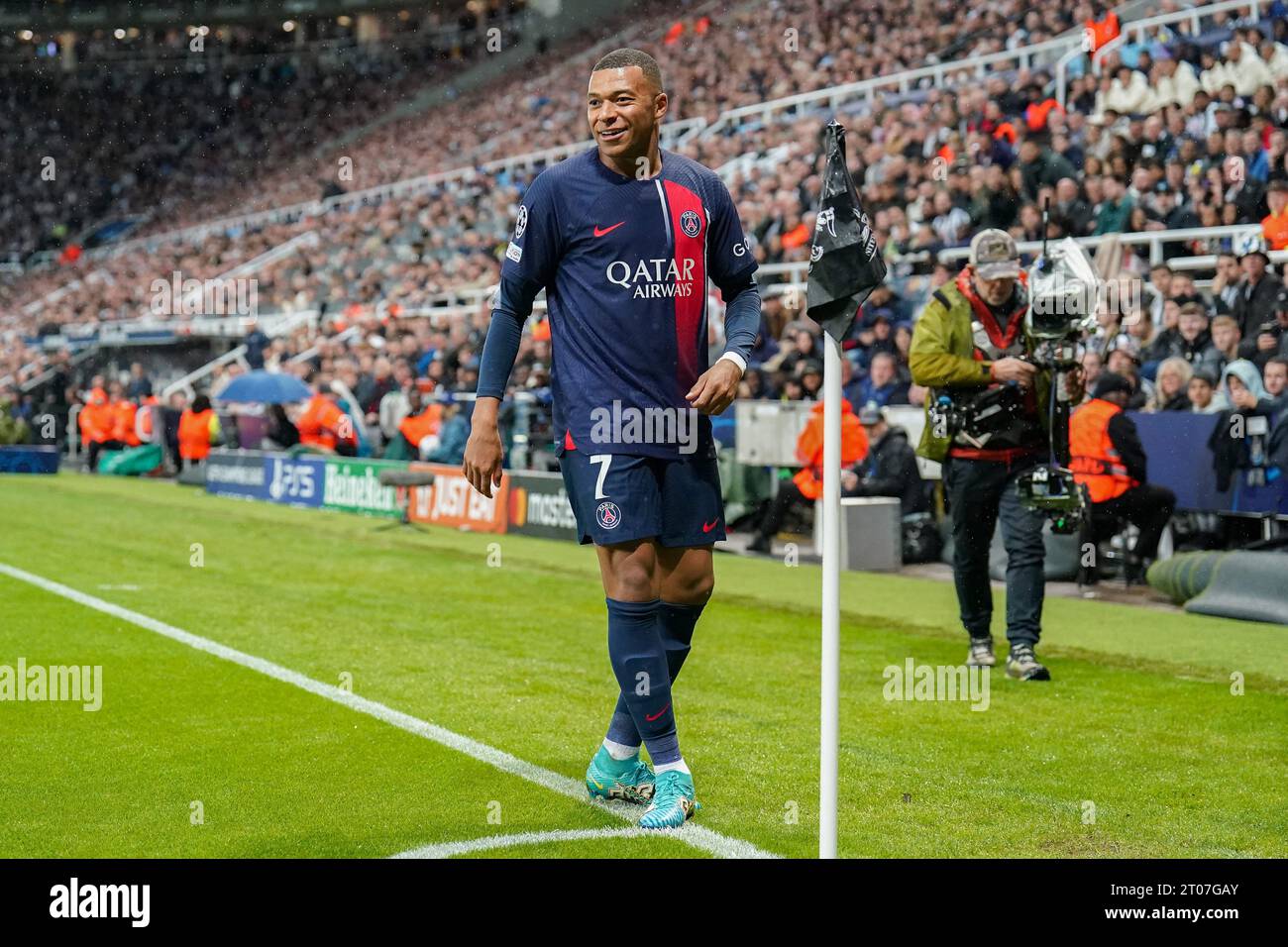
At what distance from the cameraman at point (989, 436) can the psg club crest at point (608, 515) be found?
3451 mm

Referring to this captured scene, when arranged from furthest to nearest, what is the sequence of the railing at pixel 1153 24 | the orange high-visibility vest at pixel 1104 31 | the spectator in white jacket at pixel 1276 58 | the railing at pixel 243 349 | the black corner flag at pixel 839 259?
the railing at pixel 243 349 < the orange high-visibility vest at pixel 1104 31 < the railing at pixel 1153 24 < the spectator in white jacket at pixel 1276 58 < the black corner flag at pixel 839 259

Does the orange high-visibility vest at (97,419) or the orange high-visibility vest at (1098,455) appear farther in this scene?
the orange high-visibility vest at (97,419)

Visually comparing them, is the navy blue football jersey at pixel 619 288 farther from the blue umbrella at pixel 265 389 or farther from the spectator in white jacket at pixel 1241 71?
the blue umbrella at pixel 265 389

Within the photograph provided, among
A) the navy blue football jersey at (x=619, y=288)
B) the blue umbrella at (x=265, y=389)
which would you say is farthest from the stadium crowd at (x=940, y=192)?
the navy blue football jersey at (x=619, y=288)

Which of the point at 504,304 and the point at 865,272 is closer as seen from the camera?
the point at 865,272

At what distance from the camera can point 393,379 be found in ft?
81.3

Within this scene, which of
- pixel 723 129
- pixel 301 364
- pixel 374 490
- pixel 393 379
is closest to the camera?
pixel 374 490

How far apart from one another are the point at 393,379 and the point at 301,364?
6.76m

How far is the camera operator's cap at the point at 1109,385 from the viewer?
1210cm

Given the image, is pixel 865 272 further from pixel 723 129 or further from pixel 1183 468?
pixel 723 129

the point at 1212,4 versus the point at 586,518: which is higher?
the point at 1212,4

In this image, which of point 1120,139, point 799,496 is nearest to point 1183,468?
point 799,496

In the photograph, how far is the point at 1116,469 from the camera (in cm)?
1203

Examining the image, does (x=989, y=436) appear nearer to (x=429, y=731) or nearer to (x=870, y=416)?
(x=429, y=731)
